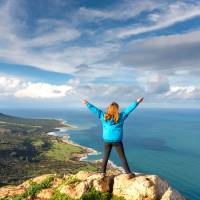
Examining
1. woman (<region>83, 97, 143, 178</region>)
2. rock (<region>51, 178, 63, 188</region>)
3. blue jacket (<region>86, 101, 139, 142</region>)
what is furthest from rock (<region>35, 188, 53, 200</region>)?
blue jacket (<region>86, 101, 139, 142</region>)

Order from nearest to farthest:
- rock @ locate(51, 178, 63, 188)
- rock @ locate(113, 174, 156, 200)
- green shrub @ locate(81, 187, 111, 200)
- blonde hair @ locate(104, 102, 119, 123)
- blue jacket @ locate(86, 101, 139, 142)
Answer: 1. blonde hair @ locate(104, 102, 119, 123)
2. blue jacket @ locate(86, 101, 139, 142)
3. rock @ locate(113, 174, 156, 200)
4. green shrub @ locate(81, 187, 111, 200)
5. rock @ locate(51, 178, 63, 188)

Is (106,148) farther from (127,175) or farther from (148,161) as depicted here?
(148,161)

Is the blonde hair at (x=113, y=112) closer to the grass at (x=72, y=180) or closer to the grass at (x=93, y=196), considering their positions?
the grass at (x=93, y=196)

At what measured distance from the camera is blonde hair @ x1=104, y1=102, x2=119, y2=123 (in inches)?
621

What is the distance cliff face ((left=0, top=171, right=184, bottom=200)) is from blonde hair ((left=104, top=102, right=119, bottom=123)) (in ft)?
13.0

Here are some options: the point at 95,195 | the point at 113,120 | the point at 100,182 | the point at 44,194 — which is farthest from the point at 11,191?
the point at 113,120

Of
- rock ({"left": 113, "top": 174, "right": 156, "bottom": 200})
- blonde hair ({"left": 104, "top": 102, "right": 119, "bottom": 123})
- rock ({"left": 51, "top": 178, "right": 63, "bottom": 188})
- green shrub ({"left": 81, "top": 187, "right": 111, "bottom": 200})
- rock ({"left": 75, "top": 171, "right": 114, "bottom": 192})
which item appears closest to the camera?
blonde hair ({"left": 104, "top": 102, "right": 119, "bottom": 123})

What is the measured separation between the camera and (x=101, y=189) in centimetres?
1700

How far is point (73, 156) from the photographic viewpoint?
633 feet

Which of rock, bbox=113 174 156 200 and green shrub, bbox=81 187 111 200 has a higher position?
rock, bbox=113 174 156 200

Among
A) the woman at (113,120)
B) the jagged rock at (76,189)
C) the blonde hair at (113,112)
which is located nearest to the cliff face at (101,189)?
the jagged rock at (76,189)

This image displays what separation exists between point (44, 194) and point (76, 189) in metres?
2.12

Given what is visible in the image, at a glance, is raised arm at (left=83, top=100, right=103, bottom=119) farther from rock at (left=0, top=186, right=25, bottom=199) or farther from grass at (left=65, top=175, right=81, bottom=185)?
rock at (left=0, top=186, right=25, bottom=199)

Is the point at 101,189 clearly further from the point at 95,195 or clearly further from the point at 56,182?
the point at 56,182
